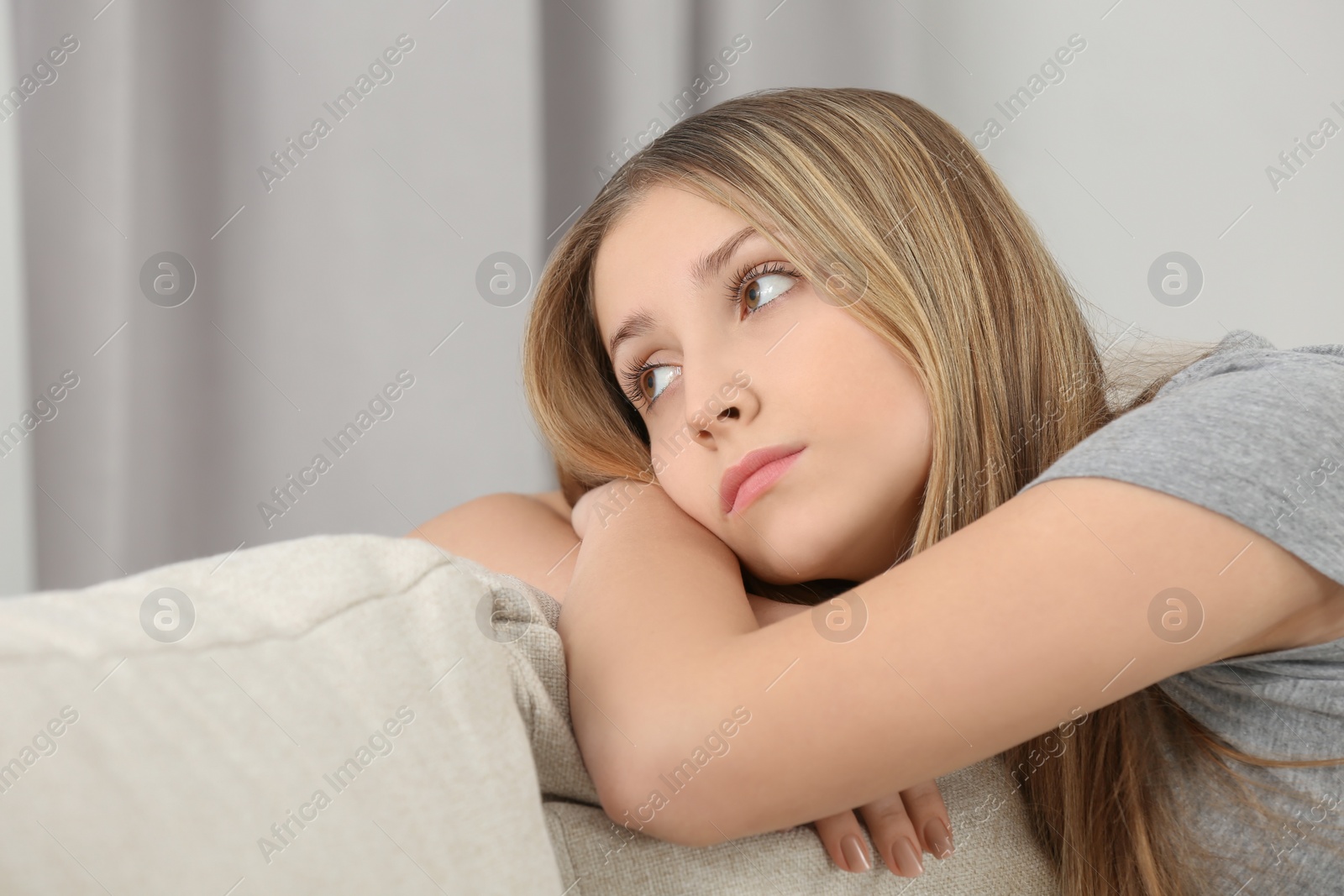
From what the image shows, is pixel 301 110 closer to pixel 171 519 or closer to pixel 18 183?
pixel 18 183

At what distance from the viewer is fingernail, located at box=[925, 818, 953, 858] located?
0.64 m

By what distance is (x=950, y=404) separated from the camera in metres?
0.81

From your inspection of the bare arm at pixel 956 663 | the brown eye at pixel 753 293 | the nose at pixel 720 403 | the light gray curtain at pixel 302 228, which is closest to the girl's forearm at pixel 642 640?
the bare arm at pixel 956 663

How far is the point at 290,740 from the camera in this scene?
414 mm

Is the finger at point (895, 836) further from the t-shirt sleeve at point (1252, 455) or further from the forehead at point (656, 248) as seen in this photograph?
the forehead at point (656, 248)

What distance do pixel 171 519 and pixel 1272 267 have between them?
1970 millimetres

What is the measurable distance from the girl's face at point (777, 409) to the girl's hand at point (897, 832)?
23 cm

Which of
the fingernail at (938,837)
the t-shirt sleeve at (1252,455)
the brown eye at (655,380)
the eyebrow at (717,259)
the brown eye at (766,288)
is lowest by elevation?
the fingernail at (938,837)

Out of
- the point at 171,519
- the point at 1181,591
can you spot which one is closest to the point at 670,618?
the point at 1181,591

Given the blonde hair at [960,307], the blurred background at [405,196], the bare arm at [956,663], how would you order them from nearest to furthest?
the bare arm at [956,663]
the blonde hair at [960,307]
the blurred background at [405,196]

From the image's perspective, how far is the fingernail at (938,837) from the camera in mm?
635

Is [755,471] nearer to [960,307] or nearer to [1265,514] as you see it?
[960,307]

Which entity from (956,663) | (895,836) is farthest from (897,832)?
(956,663)

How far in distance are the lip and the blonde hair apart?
0.41 feet
